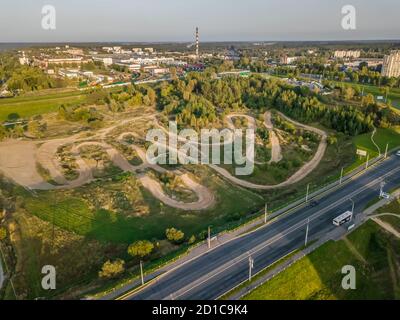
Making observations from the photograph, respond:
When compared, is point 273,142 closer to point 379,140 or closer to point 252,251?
point 379,140

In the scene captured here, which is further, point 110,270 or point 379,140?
point 379,140

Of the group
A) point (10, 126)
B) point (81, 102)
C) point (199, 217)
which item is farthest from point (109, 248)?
point (81, 102)

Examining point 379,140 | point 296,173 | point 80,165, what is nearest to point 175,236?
point 296,173

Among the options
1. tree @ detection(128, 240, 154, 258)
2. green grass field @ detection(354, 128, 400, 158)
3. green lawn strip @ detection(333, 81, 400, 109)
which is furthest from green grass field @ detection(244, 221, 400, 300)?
green lawn strip @ detection(333, 81, 400, 109)

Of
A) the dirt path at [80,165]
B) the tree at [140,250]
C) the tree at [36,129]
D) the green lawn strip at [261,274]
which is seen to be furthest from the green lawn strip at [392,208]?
the tree at [36,129]

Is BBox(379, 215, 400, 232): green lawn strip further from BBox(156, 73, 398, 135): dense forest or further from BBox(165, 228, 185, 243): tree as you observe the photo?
BBox(156, 73, 398, 135): dense forest

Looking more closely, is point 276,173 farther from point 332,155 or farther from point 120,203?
point 120,203
